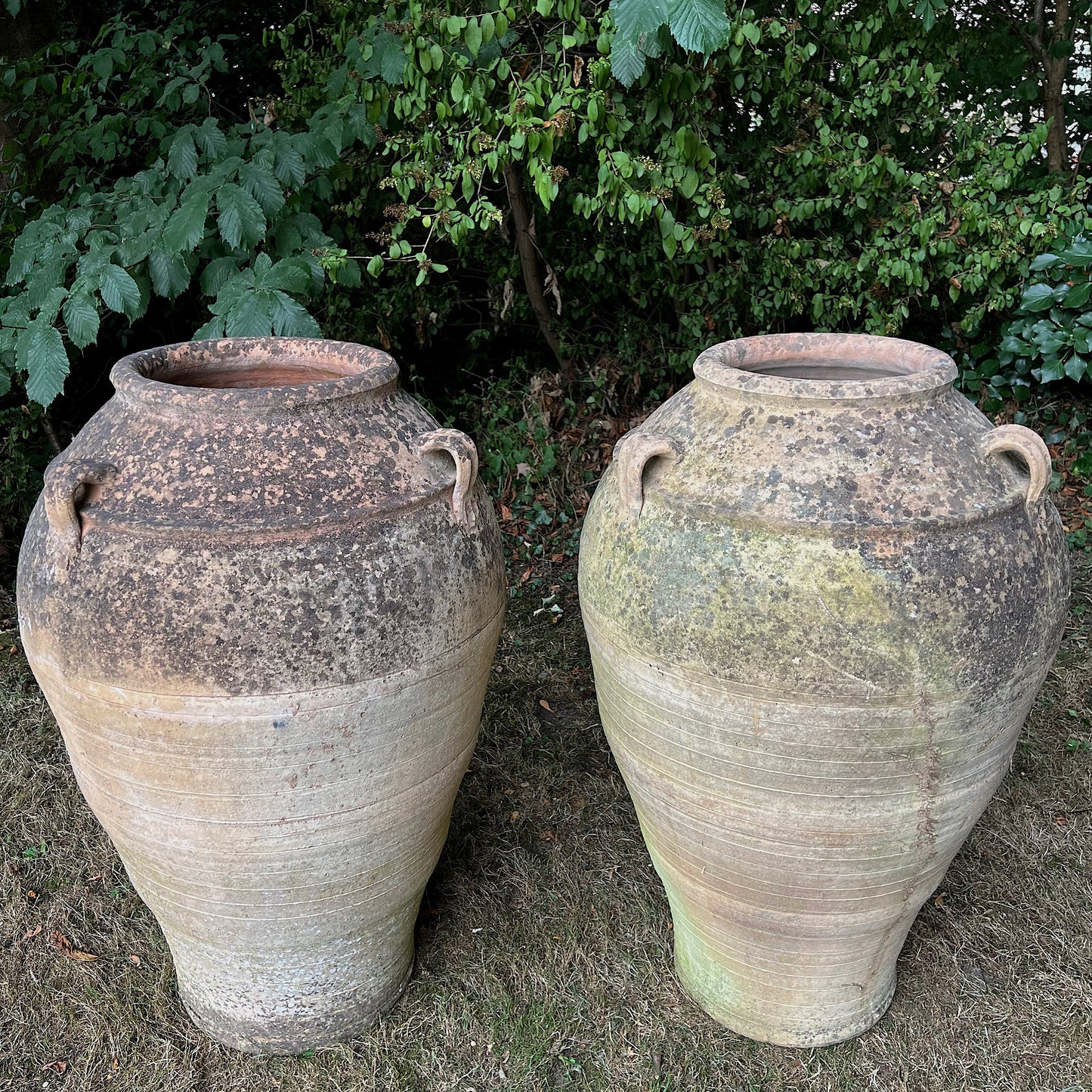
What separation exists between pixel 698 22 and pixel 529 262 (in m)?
3.01

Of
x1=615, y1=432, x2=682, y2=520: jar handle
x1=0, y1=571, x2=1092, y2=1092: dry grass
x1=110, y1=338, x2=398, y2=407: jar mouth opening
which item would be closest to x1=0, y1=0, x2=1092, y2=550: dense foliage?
x1=110, y1=338, x2=398, y2=407: jar mouth opening

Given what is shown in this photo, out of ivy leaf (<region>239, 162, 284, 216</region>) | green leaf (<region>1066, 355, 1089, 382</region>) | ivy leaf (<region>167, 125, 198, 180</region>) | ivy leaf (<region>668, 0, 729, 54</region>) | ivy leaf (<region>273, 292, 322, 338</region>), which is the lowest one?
green leaf (<region>1066, 355, 1089, 382</region>)

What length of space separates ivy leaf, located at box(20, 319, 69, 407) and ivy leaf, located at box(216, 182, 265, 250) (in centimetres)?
50

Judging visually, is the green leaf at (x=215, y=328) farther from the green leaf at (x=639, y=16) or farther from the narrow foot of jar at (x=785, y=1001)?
the narrow foot of jar at (x=785, y=1001)

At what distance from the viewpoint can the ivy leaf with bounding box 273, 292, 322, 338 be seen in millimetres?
2654

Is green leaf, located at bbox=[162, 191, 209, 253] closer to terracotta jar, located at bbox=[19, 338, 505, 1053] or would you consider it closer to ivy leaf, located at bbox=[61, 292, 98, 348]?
ivy leaf, located at bbox=[61, 292, 98, 348]

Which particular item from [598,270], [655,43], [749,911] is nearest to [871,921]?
[749,911]

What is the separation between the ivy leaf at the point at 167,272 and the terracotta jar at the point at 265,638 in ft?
1.91

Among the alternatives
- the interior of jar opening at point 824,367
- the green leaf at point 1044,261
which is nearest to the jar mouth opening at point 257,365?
the interior of jar opening at point 824,367

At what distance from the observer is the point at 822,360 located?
244cm

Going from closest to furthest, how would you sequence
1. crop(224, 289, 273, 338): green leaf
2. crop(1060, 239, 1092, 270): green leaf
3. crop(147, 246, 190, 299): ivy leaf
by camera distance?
crop(224, 289, 273, 338): green leaf, crop(147, 246, 190, 299): ivy leaf, crop(1060, 239, 1092, 270): green leaf

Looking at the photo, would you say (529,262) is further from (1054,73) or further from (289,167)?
(1054,73)

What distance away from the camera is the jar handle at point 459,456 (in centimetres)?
213

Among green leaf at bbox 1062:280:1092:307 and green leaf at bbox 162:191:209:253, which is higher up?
green leaf at bbox 162:191:209:253
